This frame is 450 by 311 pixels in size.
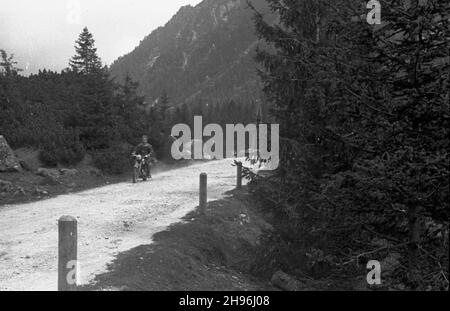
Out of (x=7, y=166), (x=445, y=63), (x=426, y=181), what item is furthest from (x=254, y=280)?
(x=7, y=166)

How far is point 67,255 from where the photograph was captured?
17.0ft

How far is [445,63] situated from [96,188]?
12730 millimetres

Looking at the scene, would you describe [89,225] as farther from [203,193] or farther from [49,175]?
[49,175]

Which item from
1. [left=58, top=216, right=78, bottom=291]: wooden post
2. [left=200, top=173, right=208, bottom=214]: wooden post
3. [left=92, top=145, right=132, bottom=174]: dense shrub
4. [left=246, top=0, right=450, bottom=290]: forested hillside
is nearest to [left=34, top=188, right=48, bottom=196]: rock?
[left=92, top=145, right=132, bottom=174]: dense shrub

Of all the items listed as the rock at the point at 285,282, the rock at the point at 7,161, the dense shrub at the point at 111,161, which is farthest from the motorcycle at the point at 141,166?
the rock at the point at 285,282

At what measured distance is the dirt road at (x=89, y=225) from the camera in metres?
6.75

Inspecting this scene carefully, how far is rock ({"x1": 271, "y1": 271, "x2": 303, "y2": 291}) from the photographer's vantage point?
776 cm

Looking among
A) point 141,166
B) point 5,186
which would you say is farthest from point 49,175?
point 141,166

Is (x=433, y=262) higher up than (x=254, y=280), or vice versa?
(x=433, y=262)

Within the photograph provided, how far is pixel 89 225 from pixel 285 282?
15.1ft

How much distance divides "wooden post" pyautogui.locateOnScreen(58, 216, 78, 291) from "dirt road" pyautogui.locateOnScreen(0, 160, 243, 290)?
96 cm
